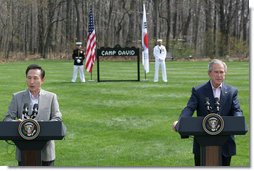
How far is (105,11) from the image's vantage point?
77.1m

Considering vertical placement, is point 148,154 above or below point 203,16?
below

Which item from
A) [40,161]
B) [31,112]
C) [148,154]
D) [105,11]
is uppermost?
[105,11]

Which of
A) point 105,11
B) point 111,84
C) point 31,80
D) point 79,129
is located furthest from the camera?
point 105,11

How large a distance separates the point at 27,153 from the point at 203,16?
73616mm

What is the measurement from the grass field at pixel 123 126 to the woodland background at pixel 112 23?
41231 millimetres

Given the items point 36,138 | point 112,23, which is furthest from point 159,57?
point 112,23

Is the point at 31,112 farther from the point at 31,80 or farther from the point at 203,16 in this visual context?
the point at 203,16

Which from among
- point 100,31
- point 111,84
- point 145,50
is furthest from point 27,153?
point 100,31

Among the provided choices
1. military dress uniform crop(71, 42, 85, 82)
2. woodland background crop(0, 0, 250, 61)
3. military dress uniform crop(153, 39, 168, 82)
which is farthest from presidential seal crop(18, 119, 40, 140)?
woodland background crop(0, 0, 250, 61)

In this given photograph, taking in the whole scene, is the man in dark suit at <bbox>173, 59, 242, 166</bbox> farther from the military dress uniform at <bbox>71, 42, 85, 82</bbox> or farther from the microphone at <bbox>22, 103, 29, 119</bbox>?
the military dress uniform at <bbox>71, 42, 85, 82</bbox>

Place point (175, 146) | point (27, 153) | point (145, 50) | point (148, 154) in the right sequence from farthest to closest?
point (145, 50), point (175, 146), point (148, 154), point (27, 153)

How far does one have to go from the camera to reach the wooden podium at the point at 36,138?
236 inches

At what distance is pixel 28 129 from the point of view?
5.96 metres

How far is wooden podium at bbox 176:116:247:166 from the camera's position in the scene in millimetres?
5996
